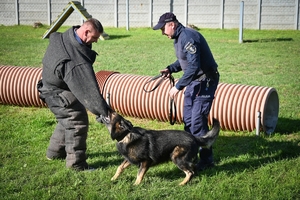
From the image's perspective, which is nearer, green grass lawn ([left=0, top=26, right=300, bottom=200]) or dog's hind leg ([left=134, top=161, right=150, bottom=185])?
green grass lawn ([left=0, top=26, right=300, bottom=200])

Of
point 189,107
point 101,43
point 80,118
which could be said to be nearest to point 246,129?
point 189,107

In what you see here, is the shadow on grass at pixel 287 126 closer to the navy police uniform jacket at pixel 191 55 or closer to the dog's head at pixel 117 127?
the navy police uniform jacket at pixel 191 55

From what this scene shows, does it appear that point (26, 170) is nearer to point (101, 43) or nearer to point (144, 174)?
point (144, 174)

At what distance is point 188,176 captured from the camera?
526 cm

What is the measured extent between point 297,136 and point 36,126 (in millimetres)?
4376

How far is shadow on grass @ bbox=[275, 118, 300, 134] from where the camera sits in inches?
295

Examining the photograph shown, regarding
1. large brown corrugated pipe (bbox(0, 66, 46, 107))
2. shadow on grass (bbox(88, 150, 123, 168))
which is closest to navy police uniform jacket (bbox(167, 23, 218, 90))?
shadow on grass (bbox(88, 150, 123, 168))

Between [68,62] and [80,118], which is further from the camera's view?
[80,118]

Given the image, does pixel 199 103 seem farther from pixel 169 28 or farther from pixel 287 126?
pixel 287 126

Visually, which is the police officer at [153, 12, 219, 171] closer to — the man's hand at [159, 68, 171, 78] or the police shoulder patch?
the police shoulder patch

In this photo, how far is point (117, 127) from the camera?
513cm

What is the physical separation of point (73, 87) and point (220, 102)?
3.16 meters

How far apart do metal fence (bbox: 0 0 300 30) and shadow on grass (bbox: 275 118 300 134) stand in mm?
17058

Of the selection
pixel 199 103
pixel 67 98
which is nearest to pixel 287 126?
pixel 199 103
